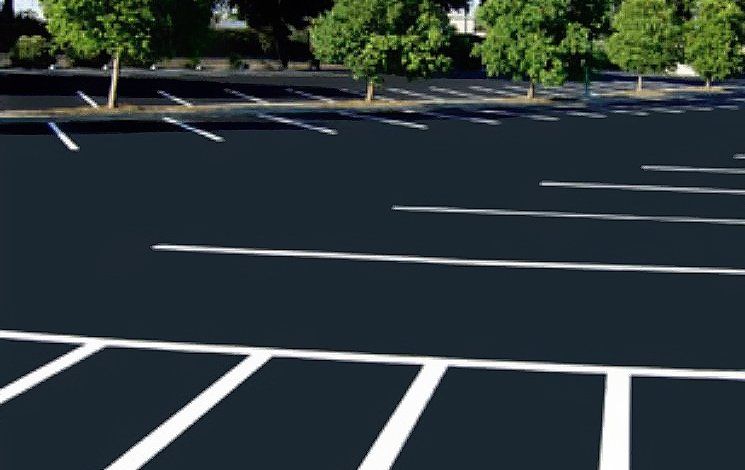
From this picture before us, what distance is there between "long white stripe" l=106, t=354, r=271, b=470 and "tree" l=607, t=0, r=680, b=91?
37.3 metres

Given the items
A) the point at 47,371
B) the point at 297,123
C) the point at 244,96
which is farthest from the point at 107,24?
the point at 47,371

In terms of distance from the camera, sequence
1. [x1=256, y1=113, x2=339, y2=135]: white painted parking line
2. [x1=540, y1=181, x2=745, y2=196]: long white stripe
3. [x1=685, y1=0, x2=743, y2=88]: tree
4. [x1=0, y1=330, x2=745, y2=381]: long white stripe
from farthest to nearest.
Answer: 1. [x1=685, y1=0, x2=743, y2=88]: tree
2. [x1=256, y1=113, x2=339, y2=135]: white painted parking line
3. [x1=540, y1=181, x2=745, y2=196]: long white stripe
4. [x1=0, y1=330, x2=745, y2=381]: long white stripe

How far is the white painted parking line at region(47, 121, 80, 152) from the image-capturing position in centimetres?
1834

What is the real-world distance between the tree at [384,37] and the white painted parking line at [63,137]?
35.6 feet

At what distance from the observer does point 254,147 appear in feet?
63.5

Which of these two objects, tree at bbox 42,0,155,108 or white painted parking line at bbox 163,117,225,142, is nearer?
white painted parking line at bbox 163,117,225,142

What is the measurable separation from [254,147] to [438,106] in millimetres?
12717

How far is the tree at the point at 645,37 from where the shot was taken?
41.3 m

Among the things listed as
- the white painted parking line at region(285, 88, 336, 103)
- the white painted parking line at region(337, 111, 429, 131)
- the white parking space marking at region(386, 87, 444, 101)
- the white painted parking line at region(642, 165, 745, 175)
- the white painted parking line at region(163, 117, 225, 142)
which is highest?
the white painted parking line at region(163, 117, 225, 142)

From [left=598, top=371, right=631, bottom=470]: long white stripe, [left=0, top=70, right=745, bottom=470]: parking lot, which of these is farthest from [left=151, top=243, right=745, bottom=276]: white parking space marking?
[left=598, top=371, right=631, bottom=470]: long white stripe

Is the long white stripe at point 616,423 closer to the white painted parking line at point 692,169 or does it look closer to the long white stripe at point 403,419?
the long white stripe at point 403,419

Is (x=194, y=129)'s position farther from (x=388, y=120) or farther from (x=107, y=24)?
(x=388, y=120)

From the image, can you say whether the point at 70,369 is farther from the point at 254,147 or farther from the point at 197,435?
the point at 254,147

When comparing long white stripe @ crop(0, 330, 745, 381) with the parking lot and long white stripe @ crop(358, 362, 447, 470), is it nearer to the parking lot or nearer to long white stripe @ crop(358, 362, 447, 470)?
the parking lot
